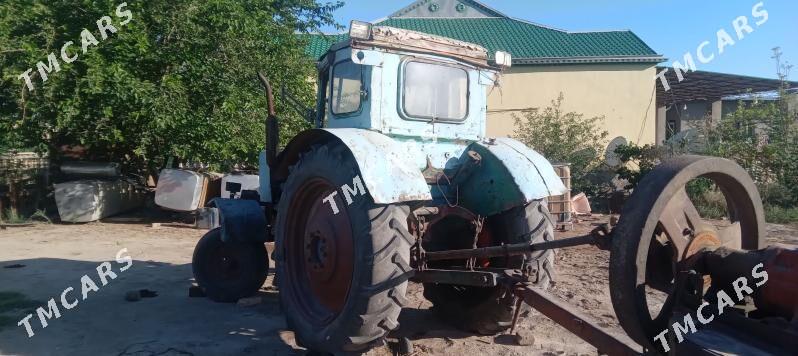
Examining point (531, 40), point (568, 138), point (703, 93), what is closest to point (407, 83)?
point (568, 138)

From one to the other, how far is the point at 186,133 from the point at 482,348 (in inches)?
360

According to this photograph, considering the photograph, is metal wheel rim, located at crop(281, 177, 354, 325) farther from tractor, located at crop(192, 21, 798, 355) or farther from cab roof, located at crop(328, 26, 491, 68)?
cab roof, located at crop(328, 26, 491, 68)

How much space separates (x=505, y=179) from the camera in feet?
13.8

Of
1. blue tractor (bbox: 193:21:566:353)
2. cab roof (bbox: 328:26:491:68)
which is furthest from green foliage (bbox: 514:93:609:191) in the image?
blue tractor (bbox: 193:21:566:353)

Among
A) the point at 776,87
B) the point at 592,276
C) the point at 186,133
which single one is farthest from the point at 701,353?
the point at 776,87

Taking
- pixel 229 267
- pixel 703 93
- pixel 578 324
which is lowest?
pixel 229 267

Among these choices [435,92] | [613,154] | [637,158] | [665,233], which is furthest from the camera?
[613,154]

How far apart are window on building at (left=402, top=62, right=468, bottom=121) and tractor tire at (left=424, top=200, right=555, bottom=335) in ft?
3.15

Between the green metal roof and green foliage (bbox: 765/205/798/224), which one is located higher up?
the green metal roof

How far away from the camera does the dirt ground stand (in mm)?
4469

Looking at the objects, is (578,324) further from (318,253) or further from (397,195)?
(318,253)

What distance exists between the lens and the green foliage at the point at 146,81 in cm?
1094

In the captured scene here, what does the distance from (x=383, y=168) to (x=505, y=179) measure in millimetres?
1062

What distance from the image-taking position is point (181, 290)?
6.36m
